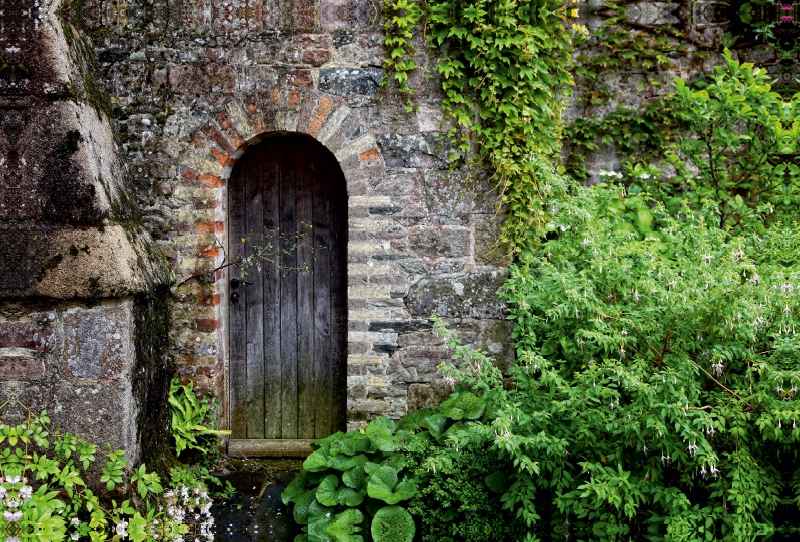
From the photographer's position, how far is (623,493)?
252 centimetres

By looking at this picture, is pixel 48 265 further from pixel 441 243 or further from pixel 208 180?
pixel 441 243

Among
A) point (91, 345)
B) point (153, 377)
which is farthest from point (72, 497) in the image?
point (153, 377)

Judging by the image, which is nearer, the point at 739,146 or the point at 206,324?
the point at 206,324

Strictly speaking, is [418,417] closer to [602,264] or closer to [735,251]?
[602,264]

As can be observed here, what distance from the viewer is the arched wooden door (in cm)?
412

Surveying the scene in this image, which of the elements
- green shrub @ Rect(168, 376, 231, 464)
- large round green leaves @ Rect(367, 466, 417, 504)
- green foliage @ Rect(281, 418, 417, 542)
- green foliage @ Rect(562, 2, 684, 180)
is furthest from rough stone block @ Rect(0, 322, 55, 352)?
green foliage @ Rect(562, 2, 684, 180)

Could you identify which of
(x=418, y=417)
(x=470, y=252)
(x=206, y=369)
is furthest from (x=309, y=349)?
(x=470, y=252)

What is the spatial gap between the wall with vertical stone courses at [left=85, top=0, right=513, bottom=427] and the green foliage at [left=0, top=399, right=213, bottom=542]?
100 centimetres

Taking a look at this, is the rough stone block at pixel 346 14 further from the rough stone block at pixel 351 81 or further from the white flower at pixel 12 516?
the white flower at pixel 12 516

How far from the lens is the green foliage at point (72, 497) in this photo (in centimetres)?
229

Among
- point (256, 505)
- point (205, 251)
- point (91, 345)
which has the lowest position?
point (256, 505)

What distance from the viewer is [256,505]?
137 inches

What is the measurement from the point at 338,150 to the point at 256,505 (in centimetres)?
215

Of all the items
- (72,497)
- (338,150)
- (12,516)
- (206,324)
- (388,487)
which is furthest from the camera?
(206,324)
